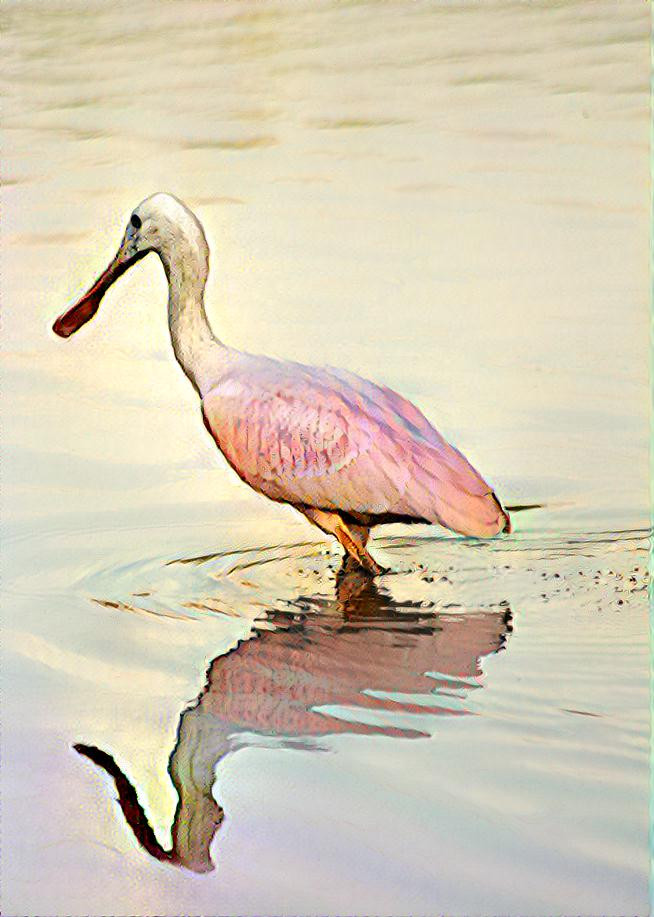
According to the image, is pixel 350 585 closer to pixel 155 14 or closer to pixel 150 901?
pixel 150 901

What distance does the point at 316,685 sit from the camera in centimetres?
282

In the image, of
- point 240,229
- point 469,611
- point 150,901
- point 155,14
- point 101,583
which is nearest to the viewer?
point 150,901

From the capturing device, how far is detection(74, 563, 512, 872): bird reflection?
2.54m

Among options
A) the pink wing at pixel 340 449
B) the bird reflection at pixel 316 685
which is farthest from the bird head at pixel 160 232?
the bird reflection at pixel 316 685

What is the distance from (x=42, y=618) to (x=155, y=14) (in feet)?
13.2

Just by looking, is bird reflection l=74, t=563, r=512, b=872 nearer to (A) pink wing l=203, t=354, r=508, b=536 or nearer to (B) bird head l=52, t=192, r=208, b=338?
(A) pink wing l=203, t=354, r=508, b=536

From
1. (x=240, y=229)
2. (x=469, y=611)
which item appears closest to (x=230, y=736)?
(x=469, y=611)

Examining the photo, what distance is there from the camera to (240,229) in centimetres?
523

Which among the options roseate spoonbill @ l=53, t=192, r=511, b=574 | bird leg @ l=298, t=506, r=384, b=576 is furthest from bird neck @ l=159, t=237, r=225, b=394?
bird leg @ l=298, t=506, r=384, b=576

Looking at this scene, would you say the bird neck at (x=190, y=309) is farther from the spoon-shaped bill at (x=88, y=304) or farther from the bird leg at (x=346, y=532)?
the bird leg at (x=346, y=532)

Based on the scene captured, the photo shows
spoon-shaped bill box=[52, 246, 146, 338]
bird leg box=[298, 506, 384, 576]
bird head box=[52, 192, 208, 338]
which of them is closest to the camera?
bird leg box=[298, 506, 384, 576]

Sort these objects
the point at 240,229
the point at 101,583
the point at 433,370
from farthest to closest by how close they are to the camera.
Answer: the point at 240,229 → the point at 433,370 → the point at 101,583

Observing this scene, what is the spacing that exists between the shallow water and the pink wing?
0.18m

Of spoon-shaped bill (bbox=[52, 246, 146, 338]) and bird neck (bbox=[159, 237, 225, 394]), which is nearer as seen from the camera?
bird neck (bbox=[159, 237, 225, 394])
